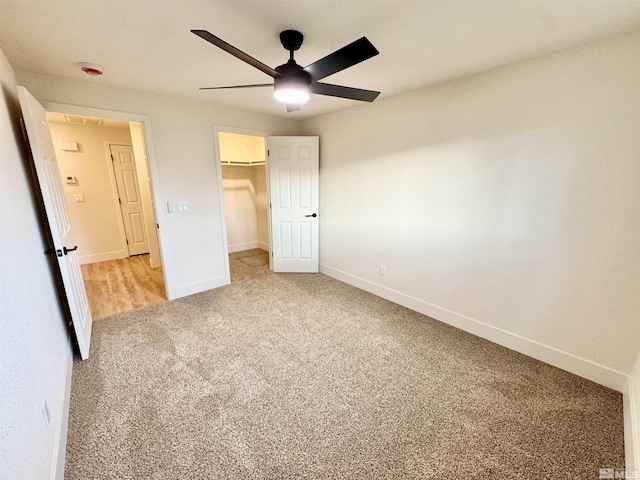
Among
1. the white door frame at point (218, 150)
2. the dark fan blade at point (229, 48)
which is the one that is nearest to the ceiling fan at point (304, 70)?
the dark fan blade at point (229, 48)

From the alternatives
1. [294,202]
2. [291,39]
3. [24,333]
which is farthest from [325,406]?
[294,202]

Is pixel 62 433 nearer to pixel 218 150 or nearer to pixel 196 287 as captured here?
Answer: pixel 196 287

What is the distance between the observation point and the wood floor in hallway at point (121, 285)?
10.2 ft

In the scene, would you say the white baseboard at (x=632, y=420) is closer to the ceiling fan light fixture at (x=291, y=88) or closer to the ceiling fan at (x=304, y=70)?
the ceiling fan at (x=304, y=70)

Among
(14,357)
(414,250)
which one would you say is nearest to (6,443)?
(14,357)

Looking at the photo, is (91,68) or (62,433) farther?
(91,68)

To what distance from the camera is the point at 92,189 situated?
175 inches

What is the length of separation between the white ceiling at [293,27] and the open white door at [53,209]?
1.39ft

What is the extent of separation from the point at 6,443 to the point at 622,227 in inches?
129

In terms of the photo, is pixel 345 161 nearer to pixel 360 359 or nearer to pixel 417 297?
pixel 417 297

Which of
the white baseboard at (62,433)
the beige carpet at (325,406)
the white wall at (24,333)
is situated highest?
the white wall at (24,333)

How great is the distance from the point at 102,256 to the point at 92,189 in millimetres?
1187

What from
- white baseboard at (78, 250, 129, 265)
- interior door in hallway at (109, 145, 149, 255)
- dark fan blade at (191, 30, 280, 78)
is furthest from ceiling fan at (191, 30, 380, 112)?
white baseboard at (78, 250, 129, 265)

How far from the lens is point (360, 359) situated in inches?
85.6
